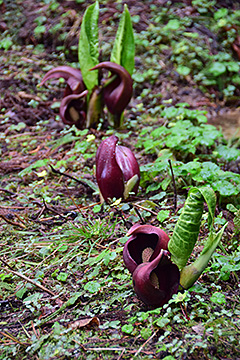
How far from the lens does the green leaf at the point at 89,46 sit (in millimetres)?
2932

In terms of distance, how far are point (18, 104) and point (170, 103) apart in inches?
59.5

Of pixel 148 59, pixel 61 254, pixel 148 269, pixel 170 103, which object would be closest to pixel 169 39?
pixel 148 59

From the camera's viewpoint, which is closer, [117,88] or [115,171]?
[115,171]

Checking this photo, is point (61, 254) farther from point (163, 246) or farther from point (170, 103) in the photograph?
point (170, 103)

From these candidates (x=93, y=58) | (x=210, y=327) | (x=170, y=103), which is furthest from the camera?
(x=170, y=103)

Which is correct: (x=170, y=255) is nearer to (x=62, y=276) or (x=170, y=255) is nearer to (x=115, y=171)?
(x=62, y=276)

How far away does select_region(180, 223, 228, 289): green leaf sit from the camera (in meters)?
1.29

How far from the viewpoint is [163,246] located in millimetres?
1363

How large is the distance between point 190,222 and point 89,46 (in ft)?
7.04

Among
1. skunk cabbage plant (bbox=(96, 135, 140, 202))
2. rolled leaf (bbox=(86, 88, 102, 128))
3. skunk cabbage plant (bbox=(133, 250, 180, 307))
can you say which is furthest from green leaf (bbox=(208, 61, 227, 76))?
skunk cabbage plant (bbox=(133, 250, 180, 307))

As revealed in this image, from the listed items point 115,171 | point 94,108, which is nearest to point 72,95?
point 94,108

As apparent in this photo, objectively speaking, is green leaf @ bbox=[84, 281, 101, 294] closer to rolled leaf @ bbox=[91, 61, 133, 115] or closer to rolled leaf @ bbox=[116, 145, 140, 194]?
rolled leaf @ bbox=[116, 145, 140, 194]

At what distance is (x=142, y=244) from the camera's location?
57.2 inches

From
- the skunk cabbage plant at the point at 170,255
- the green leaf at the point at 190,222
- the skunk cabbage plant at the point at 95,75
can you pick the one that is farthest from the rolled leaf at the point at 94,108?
the green leaf at the point at 190,222
